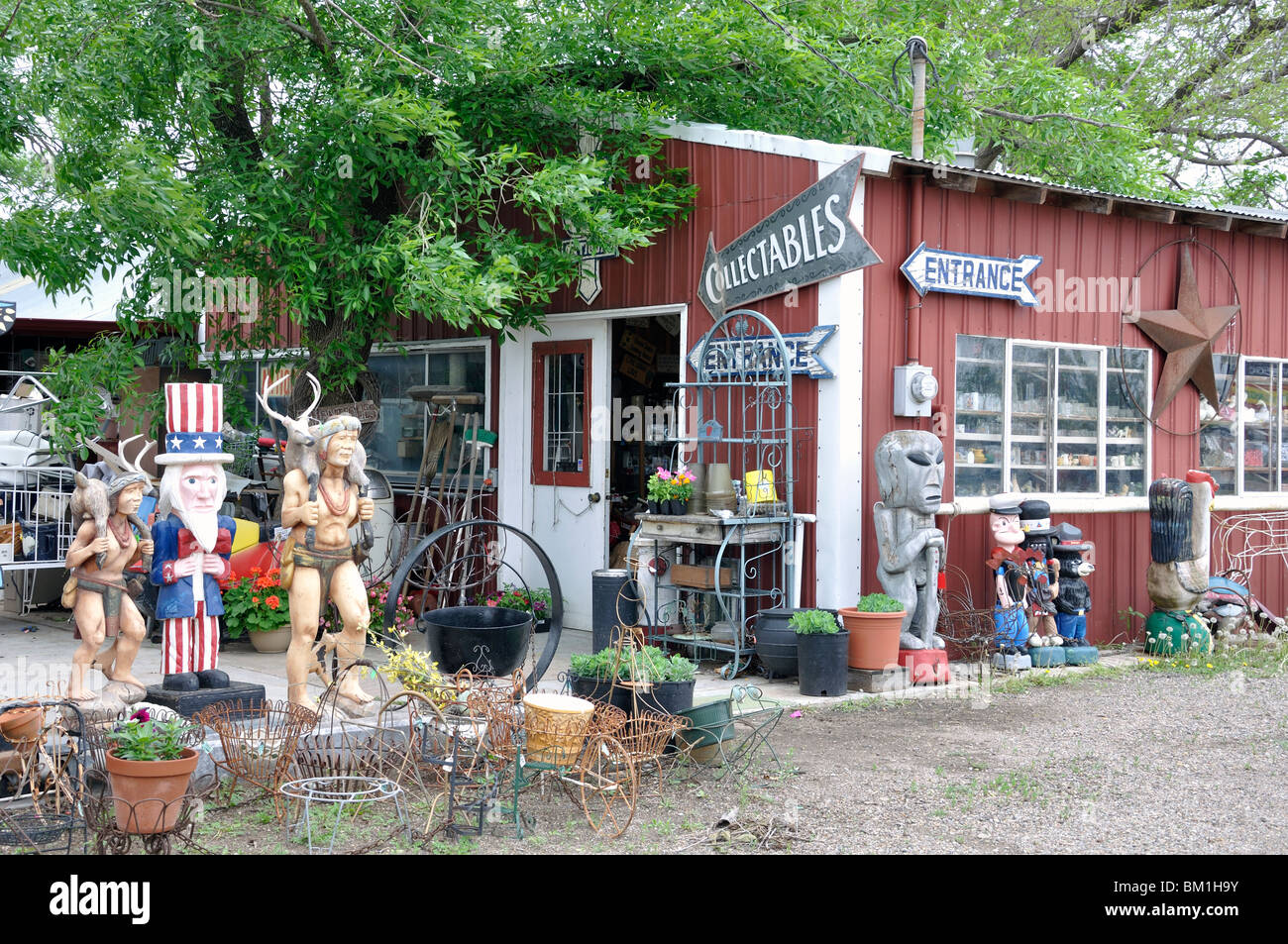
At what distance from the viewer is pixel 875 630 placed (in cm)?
834

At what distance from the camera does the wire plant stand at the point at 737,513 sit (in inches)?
346

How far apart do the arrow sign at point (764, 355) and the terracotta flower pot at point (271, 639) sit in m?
3.61

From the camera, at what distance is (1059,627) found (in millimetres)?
9727

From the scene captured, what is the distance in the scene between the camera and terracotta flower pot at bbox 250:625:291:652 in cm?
955

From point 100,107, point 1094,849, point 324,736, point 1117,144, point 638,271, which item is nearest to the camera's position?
point 1094,849

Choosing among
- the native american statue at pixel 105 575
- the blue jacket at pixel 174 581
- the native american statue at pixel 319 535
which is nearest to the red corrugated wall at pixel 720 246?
the native american statue at pixel 319 535

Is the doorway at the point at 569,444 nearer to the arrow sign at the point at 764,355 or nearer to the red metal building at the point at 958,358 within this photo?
the red metal building at the point at 958,358

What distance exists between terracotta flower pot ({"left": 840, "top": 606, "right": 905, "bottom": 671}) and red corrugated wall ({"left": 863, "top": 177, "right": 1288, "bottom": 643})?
625 mm

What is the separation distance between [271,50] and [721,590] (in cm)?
512

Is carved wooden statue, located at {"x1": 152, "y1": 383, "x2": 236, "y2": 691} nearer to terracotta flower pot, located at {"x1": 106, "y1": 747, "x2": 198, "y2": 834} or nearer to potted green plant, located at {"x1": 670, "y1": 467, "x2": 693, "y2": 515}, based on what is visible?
terracotta flower pot, located at {"x1": 106, "y1": 747, "x2": 198, "y2": 834}

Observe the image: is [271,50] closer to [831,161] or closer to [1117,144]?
[831,161]

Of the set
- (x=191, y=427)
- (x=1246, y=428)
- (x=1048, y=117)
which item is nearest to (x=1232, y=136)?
(x=1048, y=117)

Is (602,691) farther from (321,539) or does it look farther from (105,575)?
(105,575)

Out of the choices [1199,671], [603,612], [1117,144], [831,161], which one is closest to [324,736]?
[603,612]
